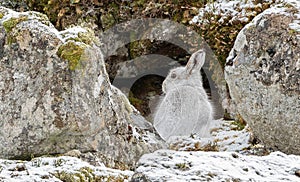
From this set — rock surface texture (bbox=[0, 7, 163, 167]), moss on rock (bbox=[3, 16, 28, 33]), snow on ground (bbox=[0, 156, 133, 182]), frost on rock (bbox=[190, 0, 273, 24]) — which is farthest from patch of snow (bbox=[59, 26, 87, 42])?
frost on rock (bbox=[190, 0, 273, 24])

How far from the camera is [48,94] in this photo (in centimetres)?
388

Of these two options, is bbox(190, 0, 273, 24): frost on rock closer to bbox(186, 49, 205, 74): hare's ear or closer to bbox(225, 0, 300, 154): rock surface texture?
bbox(186, 49, 205, 74): hare's ear

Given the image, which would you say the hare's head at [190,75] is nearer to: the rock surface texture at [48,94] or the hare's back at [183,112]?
the hare's back at [183,112]

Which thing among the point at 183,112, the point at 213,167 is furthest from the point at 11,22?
the point at 183,112

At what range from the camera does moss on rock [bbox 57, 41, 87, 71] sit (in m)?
3.89

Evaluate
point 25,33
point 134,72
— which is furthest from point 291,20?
point 134,72

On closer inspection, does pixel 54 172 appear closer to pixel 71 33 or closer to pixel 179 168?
pixel 179 168

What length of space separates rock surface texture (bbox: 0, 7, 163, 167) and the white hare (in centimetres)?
175

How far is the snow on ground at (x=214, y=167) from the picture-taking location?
269 cm

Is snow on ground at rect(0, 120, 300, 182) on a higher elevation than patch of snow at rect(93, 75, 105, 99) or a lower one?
lower

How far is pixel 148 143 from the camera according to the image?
463 centimetres

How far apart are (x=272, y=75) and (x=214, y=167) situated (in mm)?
1939

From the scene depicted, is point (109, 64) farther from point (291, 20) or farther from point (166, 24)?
point (291, 20)

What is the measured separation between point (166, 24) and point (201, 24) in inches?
22.7
